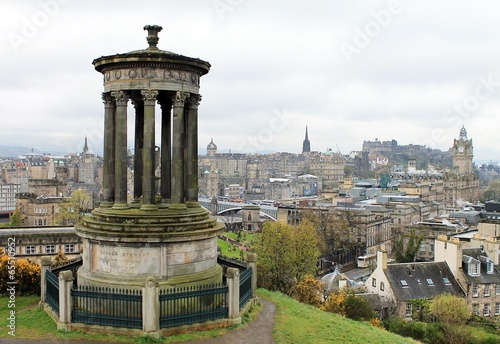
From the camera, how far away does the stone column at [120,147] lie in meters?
18.4

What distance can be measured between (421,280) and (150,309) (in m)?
33.2

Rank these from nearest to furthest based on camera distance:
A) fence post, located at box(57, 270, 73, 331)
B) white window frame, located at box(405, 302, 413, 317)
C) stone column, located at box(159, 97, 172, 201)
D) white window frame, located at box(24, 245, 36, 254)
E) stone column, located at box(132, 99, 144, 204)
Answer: fence post, located at box(57, 270, 73, 331) < stone column, located at box(132, 99, 144, 204) < stone column, located at box(159, 97, 172, 201) < white window frame, located at box(405, 302, 413, 317) < white window frame, located at box(24, 245, 36, 254)

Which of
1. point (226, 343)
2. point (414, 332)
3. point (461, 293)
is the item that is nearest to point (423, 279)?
point (461, 293)

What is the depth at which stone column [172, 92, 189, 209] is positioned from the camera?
18.4 metres

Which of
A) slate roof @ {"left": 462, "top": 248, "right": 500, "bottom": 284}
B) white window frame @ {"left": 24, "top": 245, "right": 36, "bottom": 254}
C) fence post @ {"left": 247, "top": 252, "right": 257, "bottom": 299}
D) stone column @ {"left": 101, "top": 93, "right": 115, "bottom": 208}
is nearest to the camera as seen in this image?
stone column @ {"left": 101, "top": 93, "right": 115, "bottom": 208}

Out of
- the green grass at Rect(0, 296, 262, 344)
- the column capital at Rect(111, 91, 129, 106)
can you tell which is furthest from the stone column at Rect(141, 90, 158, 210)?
the green grass at Rect(0, 296, 262, 344)

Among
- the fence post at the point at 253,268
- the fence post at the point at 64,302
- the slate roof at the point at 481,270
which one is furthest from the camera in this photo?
the slate roof at the point at 481,270

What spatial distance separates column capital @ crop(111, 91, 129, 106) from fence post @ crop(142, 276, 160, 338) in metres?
6.53

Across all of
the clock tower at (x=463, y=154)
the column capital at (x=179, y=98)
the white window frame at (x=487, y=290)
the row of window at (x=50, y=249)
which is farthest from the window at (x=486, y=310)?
the clock tower at (x=463, y=154)

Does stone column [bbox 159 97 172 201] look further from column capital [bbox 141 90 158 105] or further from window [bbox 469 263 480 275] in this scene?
window [bbox 469 263 480 275]

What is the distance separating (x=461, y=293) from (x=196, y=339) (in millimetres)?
33923

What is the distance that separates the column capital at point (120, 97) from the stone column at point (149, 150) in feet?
2.72

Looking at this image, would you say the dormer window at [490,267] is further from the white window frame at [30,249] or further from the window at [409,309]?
the white window frame at [30,249]

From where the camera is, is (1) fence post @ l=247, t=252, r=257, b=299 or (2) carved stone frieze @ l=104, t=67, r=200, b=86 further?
(1) fence post @ l=247, t=252, r=257, b=299
